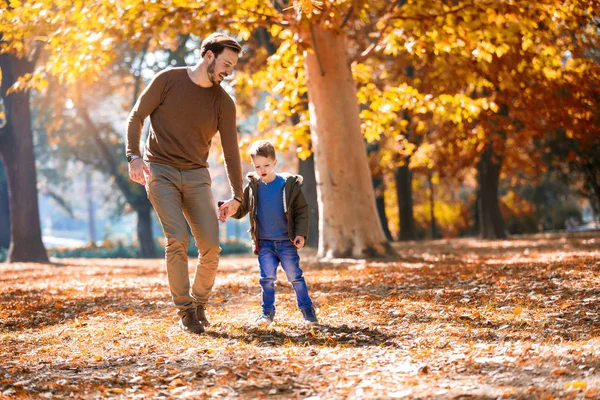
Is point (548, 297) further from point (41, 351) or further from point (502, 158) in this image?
point (502, 158)

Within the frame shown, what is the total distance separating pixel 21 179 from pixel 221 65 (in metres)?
16.2

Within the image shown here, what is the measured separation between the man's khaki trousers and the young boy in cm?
19

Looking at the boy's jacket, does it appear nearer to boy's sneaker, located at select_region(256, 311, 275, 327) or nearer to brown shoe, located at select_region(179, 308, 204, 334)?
boy's sneaker, located at select_region(256, 311, 275, 327)

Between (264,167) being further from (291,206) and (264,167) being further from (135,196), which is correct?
(135,196)

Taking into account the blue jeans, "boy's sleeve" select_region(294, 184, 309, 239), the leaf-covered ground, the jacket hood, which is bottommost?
the leaf-covered ground

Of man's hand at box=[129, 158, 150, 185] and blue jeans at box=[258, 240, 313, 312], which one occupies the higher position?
man's hand at box=[129, 158, 150, 185]

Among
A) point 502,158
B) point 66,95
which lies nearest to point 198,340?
point 502,158

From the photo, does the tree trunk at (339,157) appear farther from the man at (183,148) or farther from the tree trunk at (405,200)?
the tree trunk at (405,200)

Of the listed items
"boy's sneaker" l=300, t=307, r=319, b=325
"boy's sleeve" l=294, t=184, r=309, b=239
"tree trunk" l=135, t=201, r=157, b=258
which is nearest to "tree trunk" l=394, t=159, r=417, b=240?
"tree trunk" l=135, t=201, r=157, b=258

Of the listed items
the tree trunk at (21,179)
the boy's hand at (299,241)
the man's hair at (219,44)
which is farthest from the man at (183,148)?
the tree trunk at (21,179)

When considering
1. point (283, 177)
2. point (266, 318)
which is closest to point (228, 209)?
point (283, 177)

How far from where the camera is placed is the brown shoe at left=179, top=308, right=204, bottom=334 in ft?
21.2

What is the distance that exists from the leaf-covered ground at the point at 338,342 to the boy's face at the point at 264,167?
132cm

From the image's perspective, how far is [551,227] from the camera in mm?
34125
